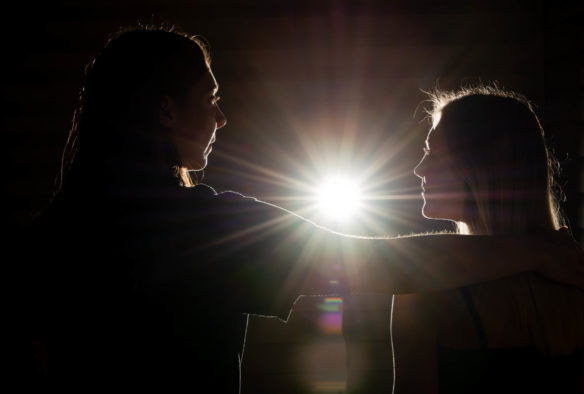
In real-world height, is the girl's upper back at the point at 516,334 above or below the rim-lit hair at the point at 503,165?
below

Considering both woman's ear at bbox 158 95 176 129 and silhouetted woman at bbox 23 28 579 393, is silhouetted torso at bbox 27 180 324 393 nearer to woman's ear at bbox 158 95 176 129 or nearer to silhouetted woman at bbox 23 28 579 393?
silhouetted woman at bbox 23 28 579 393

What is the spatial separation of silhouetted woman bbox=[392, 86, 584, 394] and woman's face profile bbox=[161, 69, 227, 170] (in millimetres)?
767

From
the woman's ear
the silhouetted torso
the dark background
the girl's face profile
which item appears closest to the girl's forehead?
the girl's face profile

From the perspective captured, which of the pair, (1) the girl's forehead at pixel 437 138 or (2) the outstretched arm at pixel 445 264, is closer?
(2) the outstretched arm at pixel 445 264

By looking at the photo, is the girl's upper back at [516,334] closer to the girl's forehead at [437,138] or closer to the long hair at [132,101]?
the girl's forehead at [437,138]

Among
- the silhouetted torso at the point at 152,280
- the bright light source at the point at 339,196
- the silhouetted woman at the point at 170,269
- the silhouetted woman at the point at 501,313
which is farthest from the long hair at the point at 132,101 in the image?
the bright light source at the point at 339,196

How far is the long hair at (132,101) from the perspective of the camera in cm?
110

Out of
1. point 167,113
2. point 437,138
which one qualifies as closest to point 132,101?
point 167,113

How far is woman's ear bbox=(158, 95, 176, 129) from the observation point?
1174 mm

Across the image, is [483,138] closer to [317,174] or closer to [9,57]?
[317,174]

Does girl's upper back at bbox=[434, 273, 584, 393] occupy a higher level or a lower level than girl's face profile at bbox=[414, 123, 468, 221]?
lower

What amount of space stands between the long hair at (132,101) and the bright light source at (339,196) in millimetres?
1790

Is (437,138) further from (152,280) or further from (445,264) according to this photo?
(152,280)

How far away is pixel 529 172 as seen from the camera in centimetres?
144
